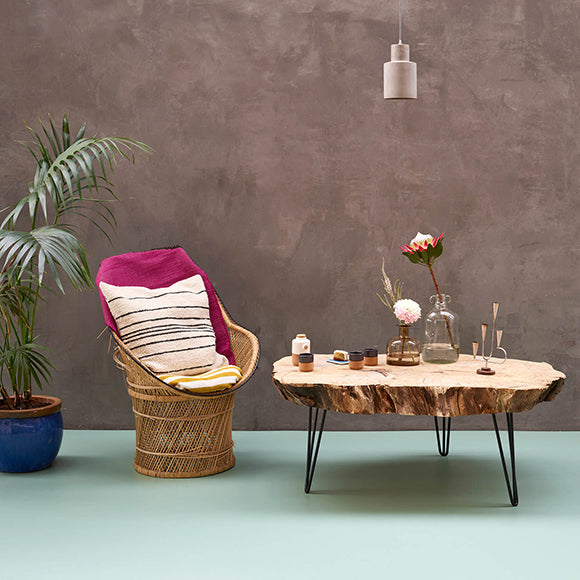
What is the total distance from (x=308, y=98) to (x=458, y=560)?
8.77 ft

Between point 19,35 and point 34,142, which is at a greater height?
point 19,35

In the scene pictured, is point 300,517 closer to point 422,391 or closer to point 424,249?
point 422,391

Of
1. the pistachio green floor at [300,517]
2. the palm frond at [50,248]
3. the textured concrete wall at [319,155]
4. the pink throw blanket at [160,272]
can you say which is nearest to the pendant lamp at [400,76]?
the textured concrete wall at [319,155]

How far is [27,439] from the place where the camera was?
11.2 feet

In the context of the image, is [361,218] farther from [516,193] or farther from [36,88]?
[36,88]

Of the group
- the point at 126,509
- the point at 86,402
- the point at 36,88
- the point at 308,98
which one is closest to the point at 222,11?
the point at 308,98

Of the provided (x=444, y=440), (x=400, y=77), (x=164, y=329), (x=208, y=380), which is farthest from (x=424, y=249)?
(x=164, y=329)

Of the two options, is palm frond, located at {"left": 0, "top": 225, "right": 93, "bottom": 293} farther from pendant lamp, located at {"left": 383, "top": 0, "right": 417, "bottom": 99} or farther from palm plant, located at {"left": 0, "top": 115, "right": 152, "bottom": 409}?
pendant lamp, located at {"left": 383, "top": 0, "right": 417, "bottom": 99}

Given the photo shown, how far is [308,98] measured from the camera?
4.19 metres

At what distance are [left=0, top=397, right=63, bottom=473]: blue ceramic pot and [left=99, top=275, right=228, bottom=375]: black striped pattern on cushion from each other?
53 cm

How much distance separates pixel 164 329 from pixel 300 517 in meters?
1.16

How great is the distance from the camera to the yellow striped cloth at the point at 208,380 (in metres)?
3.25

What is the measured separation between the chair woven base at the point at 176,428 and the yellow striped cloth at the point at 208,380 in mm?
52

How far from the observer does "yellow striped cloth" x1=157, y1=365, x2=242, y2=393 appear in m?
3.25
